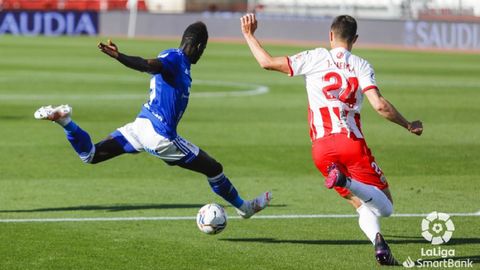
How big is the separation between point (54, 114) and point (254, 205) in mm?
2250

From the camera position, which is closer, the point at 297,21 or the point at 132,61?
the point at 132,61

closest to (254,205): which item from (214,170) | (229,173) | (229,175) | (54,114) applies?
(214,170)

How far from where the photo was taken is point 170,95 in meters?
10.8

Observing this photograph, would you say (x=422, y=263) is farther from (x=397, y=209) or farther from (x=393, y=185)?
(x=393, y=185)

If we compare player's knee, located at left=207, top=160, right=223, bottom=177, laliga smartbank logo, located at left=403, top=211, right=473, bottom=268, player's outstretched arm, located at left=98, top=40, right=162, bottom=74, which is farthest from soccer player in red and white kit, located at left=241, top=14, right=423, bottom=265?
player's knee, located at left=207, top=160, right=223, bottom=177

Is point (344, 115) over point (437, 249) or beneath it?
over

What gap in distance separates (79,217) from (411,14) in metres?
42.8

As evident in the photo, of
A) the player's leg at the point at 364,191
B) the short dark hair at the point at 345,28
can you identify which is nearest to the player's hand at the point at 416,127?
the player's leg at the point at 364,191

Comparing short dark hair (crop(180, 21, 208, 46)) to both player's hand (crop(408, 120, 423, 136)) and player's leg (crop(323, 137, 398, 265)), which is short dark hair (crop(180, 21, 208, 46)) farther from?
player's hand (crop(408, 120, 423, 136))

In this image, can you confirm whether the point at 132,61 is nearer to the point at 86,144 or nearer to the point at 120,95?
the point at 86,144

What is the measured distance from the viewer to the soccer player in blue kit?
1074 cm

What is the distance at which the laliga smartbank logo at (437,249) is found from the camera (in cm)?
932

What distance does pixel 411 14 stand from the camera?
172 feet

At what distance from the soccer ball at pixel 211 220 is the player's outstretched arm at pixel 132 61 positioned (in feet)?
4.75
